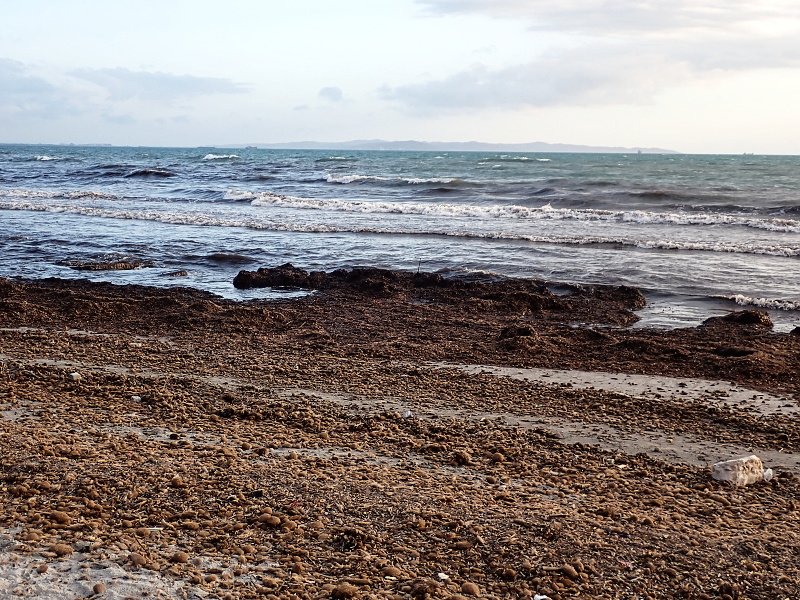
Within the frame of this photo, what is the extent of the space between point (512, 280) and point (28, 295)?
7.45 metres

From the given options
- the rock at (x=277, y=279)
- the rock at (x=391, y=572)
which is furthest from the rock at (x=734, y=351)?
the rock at (x=277, y=279)

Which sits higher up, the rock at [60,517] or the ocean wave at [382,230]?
the ocean wave at [382,230]

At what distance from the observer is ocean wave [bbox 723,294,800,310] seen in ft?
35.8

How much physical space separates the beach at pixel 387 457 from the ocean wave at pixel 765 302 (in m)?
1.72

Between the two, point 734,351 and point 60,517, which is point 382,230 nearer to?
point 734,351

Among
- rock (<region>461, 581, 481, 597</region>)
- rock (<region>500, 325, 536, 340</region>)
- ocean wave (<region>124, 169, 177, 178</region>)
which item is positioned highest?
ocean wave (<region>124, 169, 177, 178</region>)

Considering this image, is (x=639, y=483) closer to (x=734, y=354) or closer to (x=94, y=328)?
(x=734, y=354)

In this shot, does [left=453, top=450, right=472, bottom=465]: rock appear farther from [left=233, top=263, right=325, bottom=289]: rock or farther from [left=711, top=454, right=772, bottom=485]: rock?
[left=233, top=263, right=325, bottom=289]: rock

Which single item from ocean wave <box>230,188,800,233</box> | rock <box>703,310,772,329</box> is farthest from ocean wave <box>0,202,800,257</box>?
rock <box>703,310,772,329</box>

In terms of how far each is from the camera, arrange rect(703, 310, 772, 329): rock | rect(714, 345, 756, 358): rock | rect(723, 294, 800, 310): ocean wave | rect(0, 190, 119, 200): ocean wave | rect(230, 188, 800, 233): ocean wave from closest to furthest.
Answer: rect(714, 345, 756, 358): rock < rect(703, 310, 772, 329): rock < rect(723, 294, 800, 310): ocean wave < rect(230, 188, 800, 233): ocean wave < rect(0, 190, 119, 200): ocean wave

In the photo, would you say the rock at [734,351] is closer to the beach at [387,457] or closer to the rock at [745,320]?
the beach at [387,457]

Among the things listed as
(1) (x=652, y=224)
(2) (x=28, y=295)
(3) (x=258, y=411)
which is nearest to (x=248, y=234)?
(2) (x=28, y=295)

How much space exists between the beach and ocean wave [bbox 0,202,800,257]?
7649 mm

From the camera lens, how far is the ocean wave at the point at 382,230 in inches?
653
